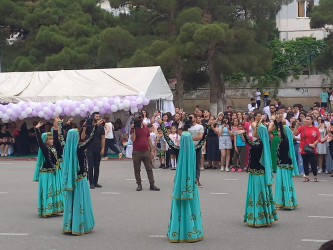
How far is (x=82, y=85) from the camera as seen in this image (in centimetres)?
2338

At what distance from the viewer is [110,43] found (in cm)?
3034

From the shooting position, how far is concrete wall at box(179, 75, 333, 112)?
3891 centimetres

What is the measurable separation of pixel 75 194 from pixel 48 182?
159 cm

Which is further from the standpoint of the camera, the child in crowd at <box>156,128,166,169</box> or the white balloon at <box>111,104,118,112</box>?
the white balloon at <box>111,104,118,112</box>

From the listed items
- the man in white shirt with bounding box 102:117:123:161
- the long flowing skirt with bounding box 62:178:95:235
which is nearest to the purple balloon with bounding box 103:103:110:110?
the man in white shirt with bounding box 102:117:123:161

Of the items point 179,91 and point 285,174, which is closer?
point 285,174

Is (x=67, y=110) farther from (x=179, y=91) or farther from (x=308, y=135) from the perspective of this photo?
(x=179, y=91)

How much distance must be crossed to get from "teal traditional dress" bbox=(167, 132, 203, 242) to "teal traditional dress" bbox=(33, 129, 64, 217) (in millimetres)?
2774

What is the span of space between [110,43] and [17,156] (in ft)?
30.2

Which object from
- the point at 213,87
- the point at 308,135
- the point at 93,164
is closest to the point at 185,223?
the point at 93,164

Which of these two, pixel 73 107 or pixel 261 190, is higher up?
pixel 73 107

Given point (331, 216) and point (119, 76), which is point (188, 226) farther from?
point (119, 76)

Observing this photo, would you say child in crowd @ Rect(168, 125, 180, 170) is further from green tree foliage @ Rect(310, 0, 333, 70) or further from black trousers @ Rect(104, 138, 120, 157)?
green tree foliage @ Rect(310, 0, 333, 70)

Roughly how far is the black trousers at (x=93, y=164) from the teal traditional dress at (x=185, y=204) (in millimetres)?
5885
